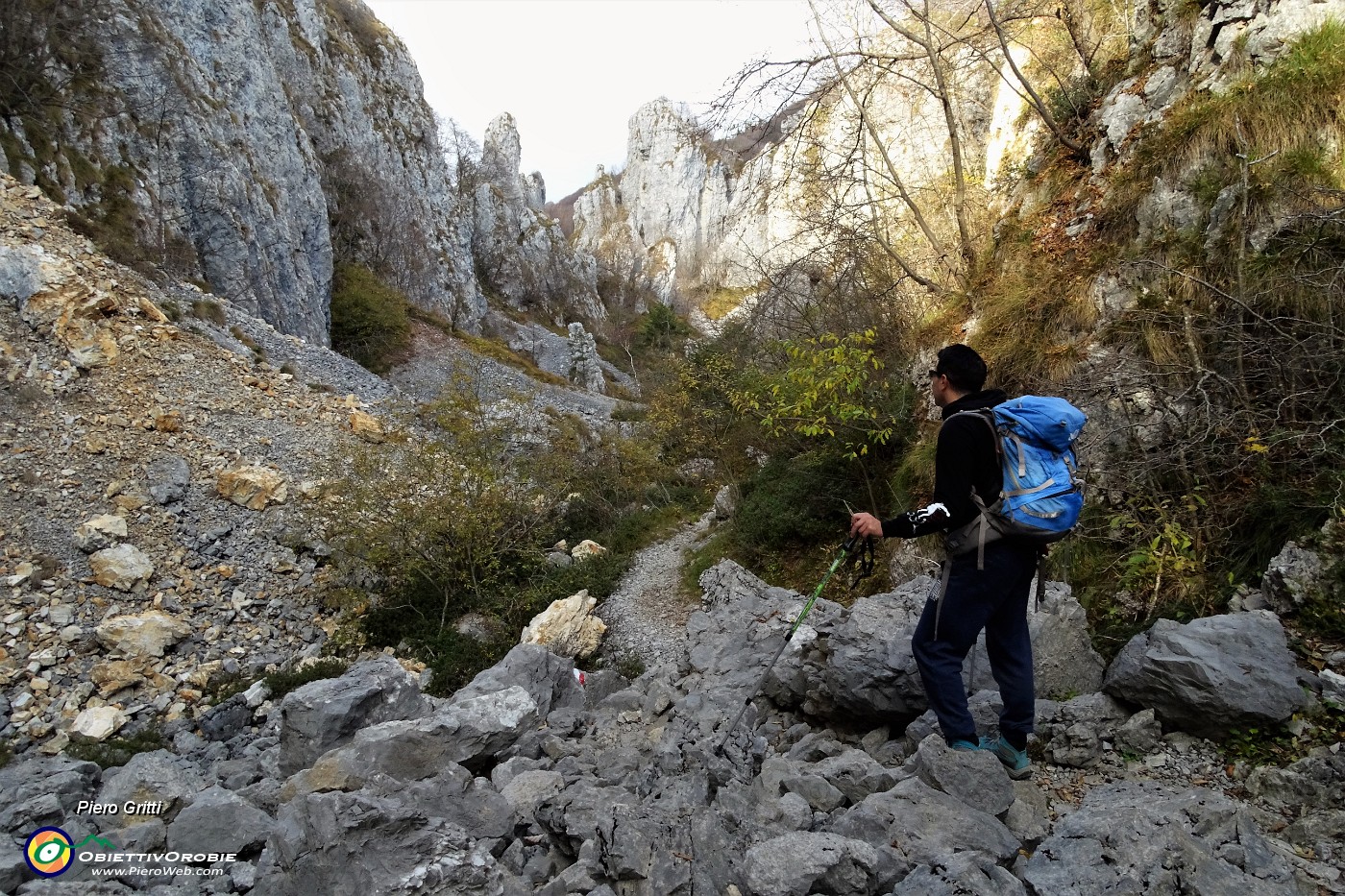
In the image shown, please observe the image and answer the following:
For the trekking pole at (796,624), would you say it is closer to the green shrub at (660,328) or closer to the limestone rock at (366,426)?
the limestone rock at (366,426)

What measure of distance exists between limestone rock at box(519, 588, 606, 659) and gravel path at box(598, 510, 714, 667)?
Answer: 0.23m

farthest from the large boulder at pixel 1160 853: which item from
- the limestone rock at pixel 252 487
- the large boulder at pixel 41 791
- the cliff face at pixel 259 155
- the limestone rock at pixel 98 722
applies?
the cliff face at pixel 259 155

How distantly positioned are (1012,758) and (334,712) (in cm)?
409

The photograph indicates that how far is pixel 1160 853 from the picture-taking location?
2.06 m

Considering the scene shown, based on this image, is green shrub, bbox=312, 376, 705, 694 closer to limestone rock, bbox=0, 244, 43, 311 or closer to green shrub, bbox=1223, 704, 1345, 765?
limestone rock, bbox=0, 244, 43, 311

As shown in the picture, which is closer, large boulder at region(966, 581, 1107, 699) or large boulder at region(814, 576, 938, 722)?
large boulder at region(966, 581, 1107, 699)

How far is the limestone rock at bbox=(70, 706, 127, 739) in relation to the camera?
6.27 metres

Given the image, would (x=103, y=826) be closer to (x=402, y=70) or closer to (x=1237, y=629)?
(x=1237, y=629)

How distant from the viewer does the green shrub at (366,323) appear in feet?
77.7


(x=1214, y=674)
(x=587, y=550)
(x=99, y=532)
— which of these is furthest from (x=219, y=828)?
(x=587, y=550)

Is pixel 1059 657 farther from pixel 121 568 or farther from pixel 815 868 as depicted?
pixel 121 568

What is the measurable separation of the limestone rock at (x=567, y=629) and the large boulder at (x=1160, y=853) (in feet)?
20.6

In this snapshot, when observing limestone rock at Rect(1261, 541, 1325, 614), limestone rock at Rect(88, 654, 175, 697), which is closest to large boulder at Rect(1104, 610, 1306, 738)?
limestone rock at Rect(1261, 541, 1325, 614)

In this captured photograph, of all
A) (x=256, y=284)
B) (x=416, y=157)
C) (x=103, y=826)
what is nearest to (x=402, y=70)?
(x=416, y=157)
